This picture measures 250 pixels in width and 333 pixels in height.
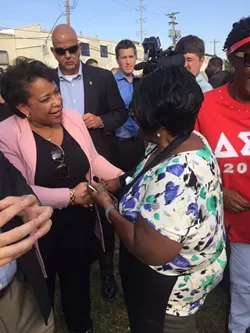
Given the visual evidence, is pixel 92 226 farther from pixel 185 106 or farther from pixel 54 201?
pixel 185 106

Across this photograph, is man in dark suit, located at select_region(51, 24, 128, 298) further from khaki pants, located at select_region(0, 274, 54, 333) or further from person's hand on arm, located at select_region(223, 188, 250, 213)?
khaki pants, located at select_region(0, 274, 54, 333)

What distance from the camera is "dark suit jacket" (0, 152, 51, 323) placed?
139 cm

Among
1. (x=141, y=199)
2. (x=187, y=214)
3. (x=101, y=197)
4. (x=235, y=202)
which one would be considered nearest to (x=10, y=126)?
(x=101, y=197)

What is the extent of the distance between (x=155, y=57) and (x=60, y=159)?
179cm

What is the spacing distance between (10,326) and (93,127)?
177cm

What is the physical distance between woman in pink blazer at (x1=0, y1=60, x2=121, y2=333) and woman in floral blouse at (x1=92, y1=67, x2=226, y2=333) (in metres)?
0.56

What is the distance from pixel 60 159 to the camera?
2033mm

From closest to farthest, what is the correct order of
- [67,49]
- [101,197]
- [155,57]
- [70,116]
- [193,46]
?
[101,197]
[70,116]
[67,49]
[155,57]
[193,46]

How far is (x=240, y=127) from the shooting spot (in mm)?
1837

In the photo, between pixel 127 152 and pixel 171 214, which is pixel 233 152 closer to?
pixel 171 214

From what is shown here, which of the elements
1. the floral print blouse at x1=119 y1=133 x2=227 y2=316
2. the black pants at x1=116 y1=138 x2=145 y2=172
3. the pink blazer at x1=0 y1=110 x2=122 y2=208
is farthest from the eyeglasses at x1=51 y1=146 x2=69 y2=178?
the black pants at x1=116 y1=138 x2=145 y2=172

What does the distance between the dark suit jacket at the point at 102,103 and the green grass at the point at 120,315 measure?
1.29 metres

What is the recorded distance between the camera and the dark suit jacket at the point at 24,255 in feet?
4.57

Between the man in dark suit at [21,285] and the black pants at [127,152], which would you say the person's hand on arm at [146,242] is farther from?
the black pants at [127,152]
